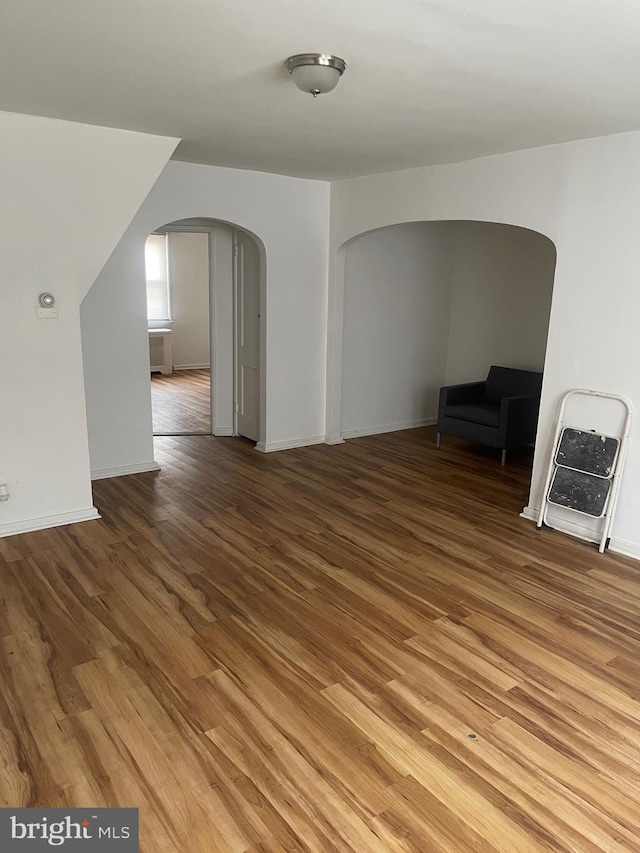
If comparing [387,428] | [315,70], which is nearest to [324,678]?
[315,70]

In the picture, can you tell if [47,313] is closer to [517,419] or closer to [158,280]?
[517,419]

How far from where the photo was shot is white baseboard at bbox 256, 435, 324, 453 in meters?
6.01

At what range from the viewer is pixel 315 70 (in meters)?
2.52

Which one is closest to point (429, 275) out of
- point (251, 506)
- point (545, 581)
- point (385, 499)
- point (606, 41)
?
point (385, 499)

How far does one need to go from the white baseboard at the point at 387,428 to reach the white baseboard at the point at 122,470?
209 centimetres

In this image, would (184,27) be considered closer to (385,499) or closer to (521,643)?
(521,643)

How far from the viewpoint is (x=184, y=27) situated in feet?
7.34

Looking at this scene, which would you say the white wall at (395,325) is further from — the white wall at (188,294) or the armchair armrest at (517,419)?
the white wall at (188,294)

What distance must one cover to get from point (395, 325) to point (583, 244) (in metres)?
2.85

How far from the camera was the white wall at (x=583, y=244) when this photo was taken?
3.74 meters

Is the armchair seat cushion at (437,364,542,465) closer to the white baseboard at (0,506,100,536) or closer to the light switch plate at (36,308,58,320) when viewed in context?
the white baseboard at (0,506,100,536)

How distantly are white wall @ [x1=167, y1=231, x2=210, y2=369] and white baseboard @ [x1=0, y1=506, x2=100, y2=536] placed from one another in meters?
6.64

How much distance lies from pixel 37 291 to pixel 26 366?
472 millimetres

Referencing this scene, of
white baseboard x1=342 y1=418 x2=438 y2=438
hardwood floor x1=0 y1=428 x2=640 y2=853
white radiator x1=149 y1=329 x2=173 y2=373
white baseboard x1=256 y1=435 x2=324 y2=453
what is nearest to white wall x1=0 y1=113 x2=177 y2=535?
hardwood floor x1=0 y1=428 x2=640 y2=853
